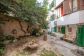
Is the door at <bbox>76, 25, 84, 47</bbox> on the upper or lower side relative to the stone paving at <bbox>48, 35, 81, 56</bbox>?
upper

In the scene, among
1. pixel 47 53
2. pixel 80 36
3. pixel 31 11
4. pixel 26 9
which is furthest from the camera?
pixel 80 36

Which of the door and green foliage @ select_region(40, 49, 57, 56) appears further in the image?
the door

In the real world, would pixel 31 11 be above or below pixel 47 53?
above

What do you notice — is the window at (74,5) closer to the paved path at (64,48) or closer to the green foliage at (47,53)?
the paved path at (64,48)

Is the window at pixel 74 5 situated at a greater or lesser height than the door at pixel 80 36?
greater

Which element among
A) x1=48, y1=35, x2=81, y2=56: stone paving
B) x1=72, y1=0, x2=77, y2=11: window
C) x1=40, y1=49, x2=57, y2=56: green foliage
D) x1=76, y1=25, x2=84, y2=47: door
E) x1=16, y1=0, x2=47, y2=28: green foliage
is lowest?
x1=48, y1=35, x2=81, y2=56: stone paving

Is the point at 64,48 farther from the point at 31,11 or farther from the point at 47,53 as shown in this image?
the point at 31,11

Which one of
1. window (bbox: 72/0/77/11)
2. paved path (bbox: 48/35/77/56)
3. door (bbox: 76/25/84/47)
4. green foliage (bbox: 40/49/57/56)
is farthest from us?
window (bbox: 72/0/77/11)

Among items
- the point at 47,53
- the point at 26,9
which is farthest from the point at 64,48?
the point at 26,9

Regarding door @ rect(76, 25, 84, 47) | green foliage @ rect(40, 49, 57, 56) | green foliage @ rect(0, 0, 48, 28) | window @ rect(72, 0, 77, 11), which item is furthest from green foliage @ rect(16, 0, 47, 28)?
window @ rect(72, 0, 77, 11)

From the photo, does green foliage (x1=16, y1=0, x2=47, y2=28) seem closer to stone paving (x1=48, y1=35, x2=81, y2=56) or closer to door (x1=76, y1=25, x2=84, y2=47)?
stone paving (x1=48, y1=35, x2=81, y2=56)

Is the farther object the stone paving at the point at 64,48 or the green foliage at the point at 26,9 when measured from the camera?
the stone paving at the point at 64,48

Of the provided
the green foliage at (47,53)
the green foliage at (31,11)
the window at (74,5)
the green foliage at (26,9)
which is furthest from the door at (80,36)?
the green foliage at (47,53)

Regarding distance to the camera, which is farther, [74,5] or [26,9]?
[74,5]
